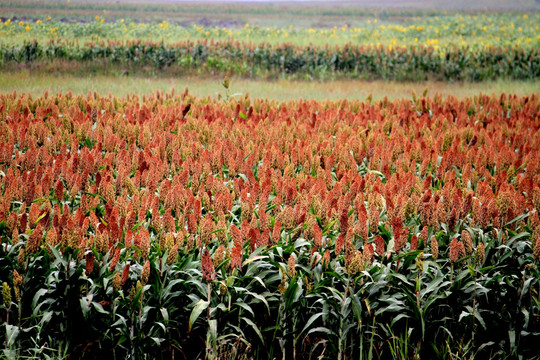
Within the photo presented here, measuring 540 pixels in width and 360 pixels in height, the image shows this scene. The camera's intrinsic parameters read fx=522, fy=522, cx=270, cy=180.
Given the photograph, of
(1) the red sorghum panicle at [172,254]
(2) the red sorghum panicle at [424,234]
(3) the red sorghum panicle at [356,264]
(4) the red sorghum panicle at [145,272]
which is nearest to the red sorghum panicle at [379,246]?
(3) the red sorghum panicle at [356,264]

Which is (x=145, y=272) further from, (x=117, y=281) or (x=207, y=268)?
(x=207, y=268)

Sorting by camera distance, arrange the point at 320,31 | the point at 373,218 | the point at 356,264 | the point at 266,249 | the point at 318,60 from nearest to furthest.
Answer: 1. the point at 356,264
2. the point at 266,249
3. the point at 373,218
4. the point at 318,60
5. the point at 320,31

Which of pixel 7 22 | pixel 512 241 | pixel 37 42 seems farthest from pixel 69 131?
pixel 37 42

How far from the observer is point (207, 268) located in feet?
9.03

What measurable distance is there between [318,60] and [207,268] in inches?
653

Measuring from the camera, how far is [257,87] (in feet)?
48.1

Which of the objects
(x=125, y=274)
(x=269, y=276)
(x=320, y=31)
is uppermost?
(x=320, y=31)

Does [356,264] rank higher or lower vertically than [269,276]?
higher

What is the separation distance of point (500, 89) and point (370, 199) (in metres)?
13.5

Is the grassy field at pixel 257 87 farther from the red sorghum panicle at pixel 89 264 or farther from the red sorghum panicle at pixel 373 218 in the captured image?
the red sorghum panicle at pixel 89 264

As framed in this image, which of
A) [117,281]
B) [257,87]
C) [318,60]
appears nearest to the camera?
[117,281]

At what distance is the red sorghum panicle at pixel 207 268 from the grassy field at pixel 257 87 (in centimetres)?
998

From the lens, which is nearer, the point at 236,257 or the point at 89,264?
the point at 89,264

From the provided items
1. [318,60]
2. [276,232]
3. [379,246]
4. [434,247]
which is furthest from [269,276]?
[318,60]
